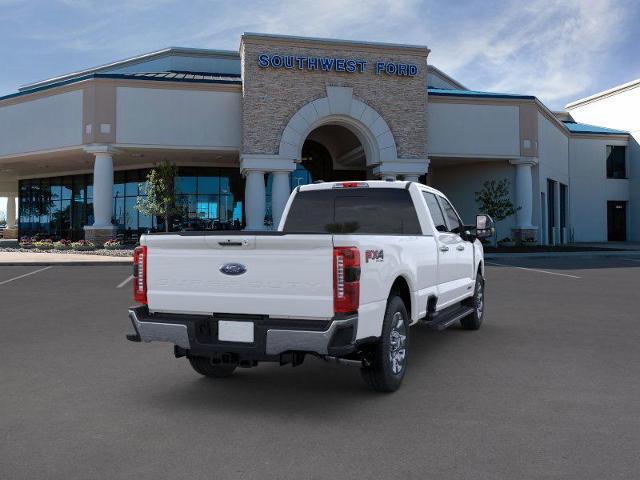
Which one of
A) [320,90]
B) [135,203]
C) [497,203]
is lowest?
[497,203]

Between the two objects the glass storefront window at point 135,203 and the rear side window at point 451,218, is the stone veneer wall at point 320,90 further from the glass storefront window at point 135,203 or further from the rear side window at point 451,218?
the rear side window at point 451,218

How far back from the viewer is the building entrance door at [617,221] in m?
43.4

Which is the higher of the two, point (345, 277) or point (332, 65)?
point (332, 65)

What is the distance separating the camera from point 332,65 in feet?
93.6

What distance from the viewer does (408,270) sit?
19.1 feet

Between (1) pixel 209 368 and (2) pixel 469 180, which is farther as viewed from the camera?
(2) pixel 469 180

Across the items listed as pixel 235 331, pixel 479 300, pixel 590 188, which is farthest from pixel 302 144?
pixel 235 331

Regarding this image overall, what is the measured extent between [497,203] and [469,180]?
508 cm

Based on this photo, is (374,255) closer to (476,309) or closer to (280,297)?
(280,297)

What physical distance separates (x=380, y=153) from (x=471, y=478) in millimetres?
26525

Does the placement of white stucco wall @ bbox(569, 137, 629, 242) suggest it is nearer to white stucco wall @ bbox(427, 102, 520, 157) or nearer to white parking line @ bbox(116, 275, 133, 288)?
white stucco wall @ bbox(427, 102, 520, 157)

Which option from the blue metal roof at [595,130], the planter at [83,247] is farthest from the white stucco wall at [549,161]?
the planter at [83,247]

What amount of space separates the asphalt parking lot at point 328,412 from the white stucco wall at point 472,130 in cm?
2360

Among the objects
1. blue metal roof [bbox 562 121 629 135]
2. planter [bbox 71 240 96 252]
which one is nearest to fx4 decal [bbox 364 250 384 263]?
planter [bbox 71 240 96 252]
